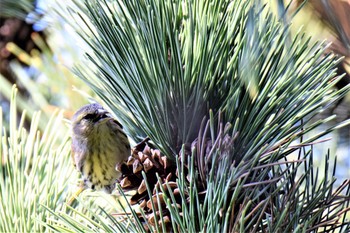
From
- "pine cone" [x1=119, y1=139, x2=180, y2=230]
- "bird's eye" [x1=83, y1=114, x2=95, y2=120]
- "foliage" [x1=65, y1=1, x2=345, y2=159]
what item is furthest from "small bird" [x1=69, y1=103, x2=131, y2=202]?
"foliage" [x1=65, y1=1, x2=345, y2=159]

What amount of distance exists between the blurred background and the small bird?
7cm

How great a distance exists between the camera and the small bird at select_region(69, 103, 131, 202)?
1331 millimetres

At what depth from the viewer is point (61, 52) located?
5.72ft

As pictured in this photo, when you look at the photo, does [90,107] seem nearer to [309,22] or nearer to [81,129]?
[81,129]

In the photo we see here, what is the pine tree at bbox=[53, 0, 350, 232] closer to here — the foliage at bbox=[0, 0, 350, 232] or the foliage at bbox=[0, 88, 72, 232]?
the foliage at bbox=[0, 0, 350, 232]

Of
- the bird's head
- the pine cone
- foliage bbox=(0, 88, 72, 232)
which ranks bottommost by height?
the pine cone

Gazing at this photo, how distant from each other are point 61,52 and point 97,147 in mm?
363

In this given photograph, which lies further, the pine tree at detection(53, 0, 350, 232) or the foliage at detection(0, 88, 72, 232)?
the foliage at detection(0, 88, 72, 232)

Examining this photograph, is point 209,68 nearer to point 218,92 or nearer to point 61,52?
point 218,92

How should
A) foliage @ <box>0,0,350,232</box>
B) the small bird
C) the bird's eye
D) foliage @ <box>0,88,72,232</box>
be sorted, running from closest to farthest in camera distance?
foliage @ <box>0,0,350,232</box> < foliage @ <box>0,88,72,232</box> < the small bird < the bird's eye

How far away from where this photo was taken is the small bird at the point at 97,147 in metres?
1.33

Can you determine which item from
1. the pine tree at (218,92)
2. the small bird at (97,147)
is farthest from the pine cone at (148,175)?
the small bird at (97,147)

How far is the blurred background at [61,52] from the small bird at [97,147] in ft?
0.24

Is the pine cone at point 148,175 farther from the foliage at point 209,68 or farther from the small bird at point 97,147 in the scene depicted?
the small bird at point 97,147
